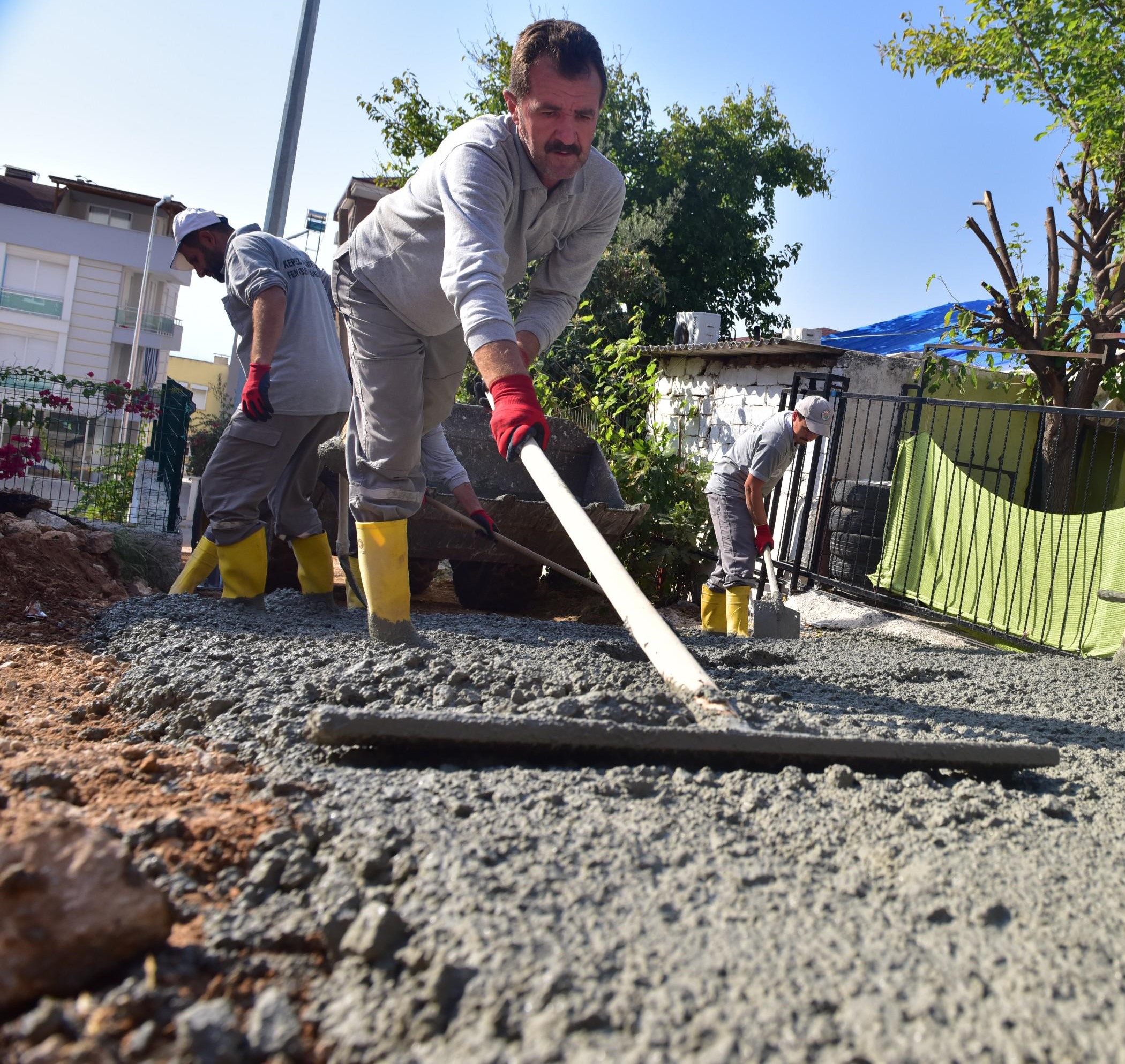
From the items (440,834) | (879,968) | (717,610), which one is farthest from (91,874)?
(717,610)

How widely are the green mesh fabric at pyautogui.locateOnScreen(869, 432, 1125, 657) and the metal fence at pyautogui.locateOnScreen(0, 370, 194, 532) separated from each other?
19.3ft

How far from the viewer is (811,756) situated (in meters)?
1.86

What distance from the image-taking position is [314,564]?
A: 4262 mm

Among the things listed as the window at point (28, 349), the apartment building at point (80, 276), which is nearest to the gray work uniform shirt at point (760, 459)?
the apartment building at point (80, 276)

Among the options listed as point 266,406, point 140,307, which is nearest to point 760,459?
point 266,406

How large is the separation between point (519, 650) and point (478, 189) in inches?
54.9

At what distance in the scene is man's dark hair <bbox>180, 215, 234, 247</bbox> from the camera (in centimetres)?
412

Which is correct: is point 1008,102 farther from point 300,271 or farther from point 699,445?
point 300,271

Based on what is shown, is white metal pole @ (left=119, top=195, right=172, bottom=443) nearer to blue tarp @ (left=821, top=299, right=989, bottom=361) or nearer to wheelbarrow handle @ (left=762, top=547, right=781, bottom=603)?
wheelbarrow handle @ (left=762, top=547, right=781, bottom=603)

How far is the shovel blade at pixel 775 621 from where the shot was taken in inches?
217

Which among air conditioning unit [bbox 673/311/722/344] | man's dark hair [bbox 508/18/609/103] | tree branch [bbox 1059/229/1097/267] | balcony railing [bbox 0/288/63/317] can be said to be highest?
balcony railing [bbox 0/288/63/317]

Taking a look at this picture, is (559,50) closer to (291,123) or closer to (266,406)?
(266,406)

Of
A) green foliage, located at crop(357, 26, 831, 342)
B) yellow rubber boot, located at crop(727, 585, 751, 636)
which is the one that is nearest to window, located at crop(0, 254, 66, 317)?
green foliage, located at crop(357, 26, 831, 342)

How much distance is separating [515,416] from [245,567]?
2.09 m
